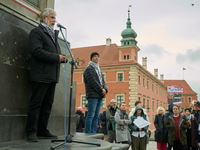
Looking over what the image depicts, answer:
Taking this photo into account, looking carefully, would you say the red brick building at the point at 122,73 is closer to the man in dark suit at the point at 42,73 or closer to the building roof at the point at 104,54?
the building roof at the point at 104,54

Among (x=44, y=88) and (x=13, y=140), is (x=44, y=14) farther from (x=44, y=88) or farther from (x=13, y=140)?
(x=13, y=140)

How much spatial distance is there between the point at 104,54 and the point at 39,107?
3525 centimetres

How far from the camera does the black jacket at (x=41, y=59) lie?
128 inches

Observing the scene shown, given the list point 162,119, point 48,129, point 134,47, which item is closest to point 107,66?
point 134,47

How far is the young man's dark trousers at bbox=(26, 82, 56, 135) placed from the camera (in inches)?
127

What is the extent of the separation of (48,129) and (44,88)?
929 mm

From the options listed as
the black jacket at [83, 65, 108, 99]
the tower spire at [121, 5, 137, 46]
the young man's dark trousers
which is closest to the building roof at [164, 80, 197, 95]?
the tower spire at [121, 5, 137, 46]

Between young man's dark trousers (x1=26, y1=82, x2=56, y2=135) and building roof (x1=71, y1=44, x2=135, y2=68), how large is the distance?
30.4 meters

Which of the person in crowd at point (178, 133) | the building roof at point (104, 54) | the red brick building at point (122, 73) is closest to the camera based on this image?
the person in crowd at point (178, 133)

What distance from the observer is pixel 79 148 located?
2740 millimetres

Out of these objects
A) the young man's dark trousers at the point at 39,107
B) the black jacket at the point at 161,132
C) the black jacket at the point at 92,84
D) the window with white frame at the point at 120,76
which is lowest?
the black jacket at the point at 161,132

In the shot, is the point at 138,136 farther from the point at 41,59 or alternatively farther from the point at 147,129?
the point at 41,59

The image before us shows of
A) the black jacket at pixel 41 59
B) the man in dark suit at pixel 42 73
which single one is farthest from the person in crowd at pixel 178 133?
the black jacket at pixel 41 59

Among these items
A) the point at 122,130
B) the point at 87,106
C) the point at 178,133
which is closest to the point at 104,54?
the point at 122,130
